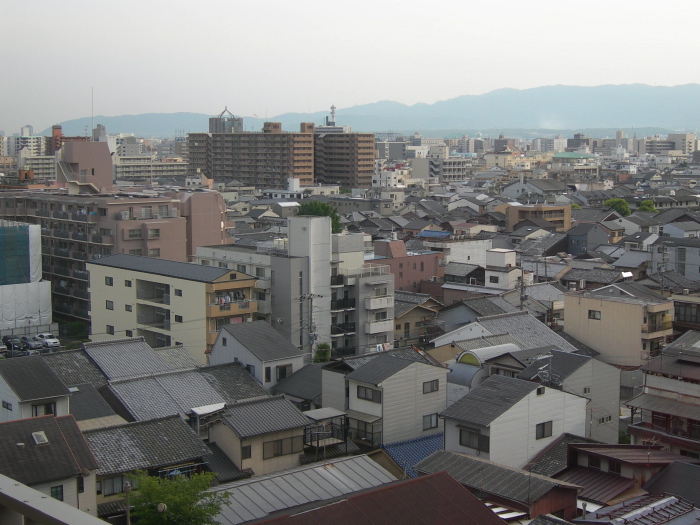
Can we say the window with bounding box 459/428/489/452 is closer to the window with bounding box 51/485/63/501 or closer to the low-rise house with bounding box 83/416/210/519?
the low-rise house with bounding box 83/416/210/519

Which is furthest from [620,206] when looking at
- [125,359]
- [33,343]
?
[125,359]

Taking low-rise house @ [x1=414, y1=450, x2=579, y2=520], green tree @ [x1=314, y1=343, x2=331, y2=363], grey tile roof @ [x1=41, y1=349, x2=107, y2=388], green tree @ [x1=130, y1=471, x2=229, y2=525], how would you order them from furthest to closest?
green tree @ [x1=314, y1=343, x2=331, y2=363] < grey tile roof @ [x1=41, y1=349, x2=107, y2=388] < low-rise house @ [x1=414, y1=450, x2=579, y2=520] < green tree @ [x1=130, y1=471, x2=229, y2=525]

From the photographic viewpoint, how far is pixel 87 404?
1125 cm

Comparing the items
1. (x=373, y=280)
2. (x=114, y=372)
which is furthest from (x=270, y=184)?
(x=114, y=372)

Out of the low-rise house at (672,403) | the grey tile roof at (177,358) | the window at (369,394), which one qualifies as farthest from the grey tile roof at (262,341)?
the low-rise house at (672,403)

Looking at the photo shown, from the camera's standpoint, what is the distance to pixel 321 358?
55.6ft

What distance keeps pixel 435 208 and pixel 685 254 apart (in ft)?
74.4

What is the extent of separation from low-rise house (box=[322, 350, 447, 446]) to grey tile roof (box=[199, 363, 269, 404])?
1.19m

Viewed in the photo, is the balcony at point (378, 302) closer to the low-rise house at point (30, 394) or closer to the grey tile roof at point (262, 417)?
the grey tile roof at point (262, 417)

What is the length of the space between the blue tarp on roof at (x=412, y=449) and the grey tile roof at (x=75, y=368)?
178 inches

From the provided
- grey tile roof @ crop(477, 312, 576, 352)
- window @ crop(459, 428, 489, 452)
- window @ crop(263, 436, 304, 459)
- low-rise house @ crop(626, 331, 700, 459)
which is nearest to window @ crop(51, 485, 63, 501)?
window @ crop(263, 436, 304, 459)

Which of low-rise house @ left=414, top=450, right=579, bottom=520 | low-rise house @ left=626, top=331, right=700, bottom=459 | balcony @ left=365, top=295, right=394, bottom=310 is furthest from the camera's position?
balcony @ left=365, top=295, right=394, bottom=310

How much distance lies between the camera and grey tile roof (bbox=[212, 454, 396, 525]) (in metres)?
8.70

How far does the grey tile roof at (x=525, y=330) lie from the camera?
16797 mm
